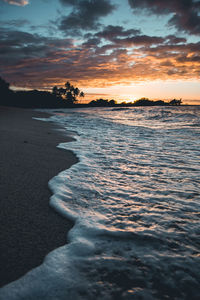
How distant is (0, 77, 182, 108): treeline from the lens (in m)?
51.4

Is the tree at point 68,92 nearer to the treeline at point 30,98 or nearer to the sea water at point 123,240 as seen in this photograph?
the treeline at point 30,98

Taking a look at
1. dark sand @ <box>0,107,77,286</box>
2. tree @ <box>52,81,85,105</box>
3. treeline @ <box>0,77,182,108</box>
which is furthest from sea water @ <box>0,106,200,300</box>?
tree @ <box>52,81,85,105</box>

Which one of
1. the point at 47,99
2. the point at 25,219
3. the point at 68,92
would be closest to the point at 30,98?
the point at 47,99

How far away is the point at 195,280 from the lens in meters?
1.24

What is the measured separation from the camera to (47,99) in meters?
61.4

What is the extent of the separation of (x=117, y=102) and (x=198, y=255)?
74228mm

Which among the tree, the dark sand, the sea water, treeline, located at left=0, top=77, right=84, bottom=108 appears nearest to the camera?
the sea water

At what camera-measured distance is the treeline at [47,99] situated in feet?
169

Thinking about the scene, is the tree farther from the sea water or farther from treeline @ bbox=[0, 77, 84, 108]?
the sea water

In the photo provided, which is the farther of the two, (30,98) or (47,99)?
(47,99)

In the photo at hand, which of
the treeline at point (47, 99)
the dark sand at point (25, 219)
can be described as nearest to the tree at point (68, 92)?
the treeline at point (47, 99)

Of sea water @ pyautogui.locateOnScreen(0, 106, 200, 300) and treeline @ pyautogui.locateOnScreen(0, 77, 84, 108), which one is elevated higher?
treeline @ pyautogui.locateOnScreen(0, 77, 84, 108)

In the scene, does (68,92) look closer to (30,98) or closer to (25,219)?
(30,98)

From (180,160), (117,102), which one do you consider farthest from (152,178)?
(117,102)
